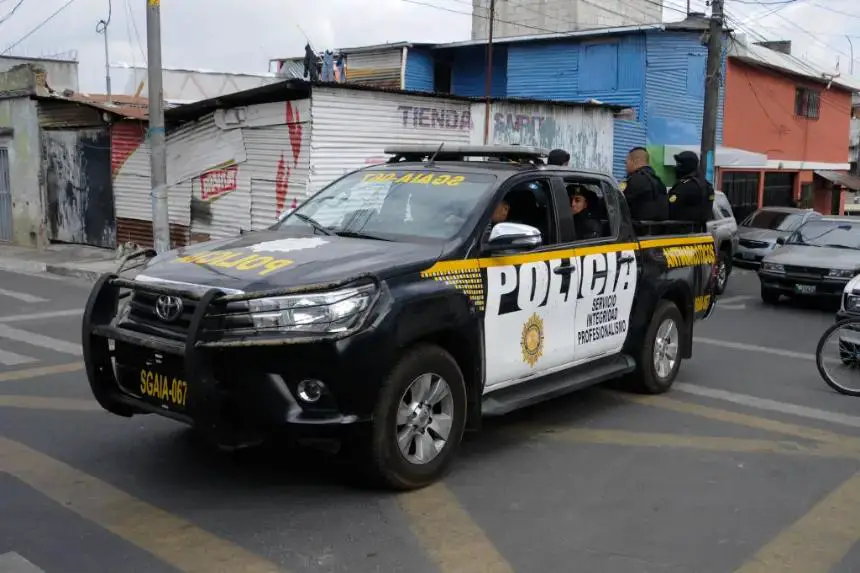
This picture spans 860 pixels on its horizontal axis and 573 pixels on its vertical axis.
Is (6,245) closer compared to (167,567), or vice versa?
(167,567)

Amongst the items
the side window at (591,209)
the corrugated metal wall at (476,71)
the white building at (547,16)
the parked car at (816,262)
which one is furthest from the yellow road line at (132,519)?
the white building at (547,16)

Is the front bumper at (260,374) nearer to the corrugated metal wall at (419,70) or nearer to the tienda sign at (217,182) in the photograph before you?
the tienda sign at (217,182)

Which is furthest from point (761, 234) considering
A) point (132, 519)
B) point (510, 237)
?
point (132, 519)

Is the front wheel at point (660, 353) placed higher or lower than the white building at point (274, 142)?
lower

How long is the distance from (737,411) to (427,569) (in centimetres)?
396

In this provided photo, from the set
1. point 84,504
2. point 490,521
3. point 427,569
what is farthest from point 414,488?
point 84,504

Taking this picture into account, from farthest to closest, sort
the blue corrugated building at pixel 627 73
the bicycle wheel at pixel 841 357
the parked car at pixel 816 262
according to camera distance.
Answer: the blue corrugated building at pixel 627 73 → the parked car at pixel 816 262 → the bicycle wheel at pixel 841 357

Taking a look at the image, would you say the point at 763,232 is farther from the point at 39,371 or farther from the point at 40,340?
the point at 39,371

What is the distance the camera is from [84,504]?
15.4 ft

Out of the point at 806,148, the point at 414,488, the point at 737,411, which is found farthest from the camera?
the point at 806,148

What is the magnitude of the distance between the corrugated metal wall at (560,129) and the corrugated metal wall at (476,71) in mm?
6023

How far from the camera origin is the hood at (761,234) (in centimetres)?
1898

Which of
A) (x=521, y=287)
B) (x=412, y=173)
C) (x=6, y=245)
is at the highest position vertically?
(x=412, y=173)

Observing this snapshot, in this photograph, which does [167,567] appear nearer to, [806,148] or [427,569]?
[427,569]
